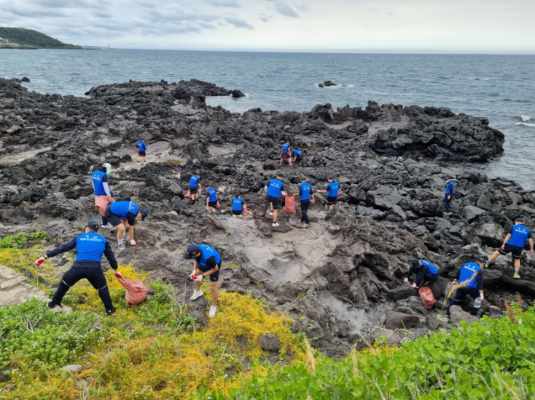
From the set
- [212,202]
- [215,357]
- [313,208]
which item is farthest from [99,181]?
[313,208]

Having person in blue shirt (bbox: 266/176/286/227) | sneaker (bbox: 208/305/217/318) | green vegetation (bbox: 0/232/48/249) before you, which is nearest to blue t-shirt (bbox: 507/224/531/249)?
person in blue shirt (bbox: 266/176/286/227)

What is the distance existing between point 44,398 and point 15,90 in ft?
158

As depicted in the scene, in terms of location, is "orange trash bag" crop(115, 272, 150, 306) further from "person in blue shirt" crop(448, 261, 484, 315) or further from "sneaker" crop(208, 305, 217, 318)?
"person in blue shirt" crop(448, 261, 484, 315)

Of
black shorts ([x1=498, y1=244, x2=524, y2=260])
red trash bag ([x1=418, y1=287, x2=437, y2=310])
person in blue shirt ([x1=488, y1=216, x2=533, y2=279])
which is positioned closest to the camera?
red trash bag ([x1=418, y1=287, x2=437, y2=310])

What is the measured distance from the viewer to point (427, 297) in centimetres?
1085

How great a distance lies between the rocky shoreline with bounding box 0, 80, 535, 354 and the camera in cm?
1041

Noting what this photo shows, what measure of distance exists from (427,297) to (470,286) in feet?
3.80

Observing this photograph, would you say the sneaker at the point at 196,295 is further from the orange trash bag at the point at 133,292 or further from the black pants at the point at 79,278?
the black pants at the point at 79,278

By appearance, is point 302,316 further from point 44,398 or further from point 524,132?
point 524,132

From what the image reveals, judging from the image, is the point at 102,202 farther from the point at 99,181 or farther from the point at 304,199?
the point at 304,199

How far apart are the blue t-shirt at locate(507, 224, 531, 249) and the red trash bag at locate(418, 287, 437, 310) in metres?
3.68

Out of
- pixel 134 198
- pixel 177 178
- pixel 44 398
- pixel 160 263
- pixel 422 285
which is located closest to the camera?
pixel 44 398

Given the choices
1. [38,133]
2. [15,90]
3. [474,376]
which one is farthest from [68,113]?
[474,376]

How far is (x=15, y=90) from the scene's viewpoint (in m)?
43.4
